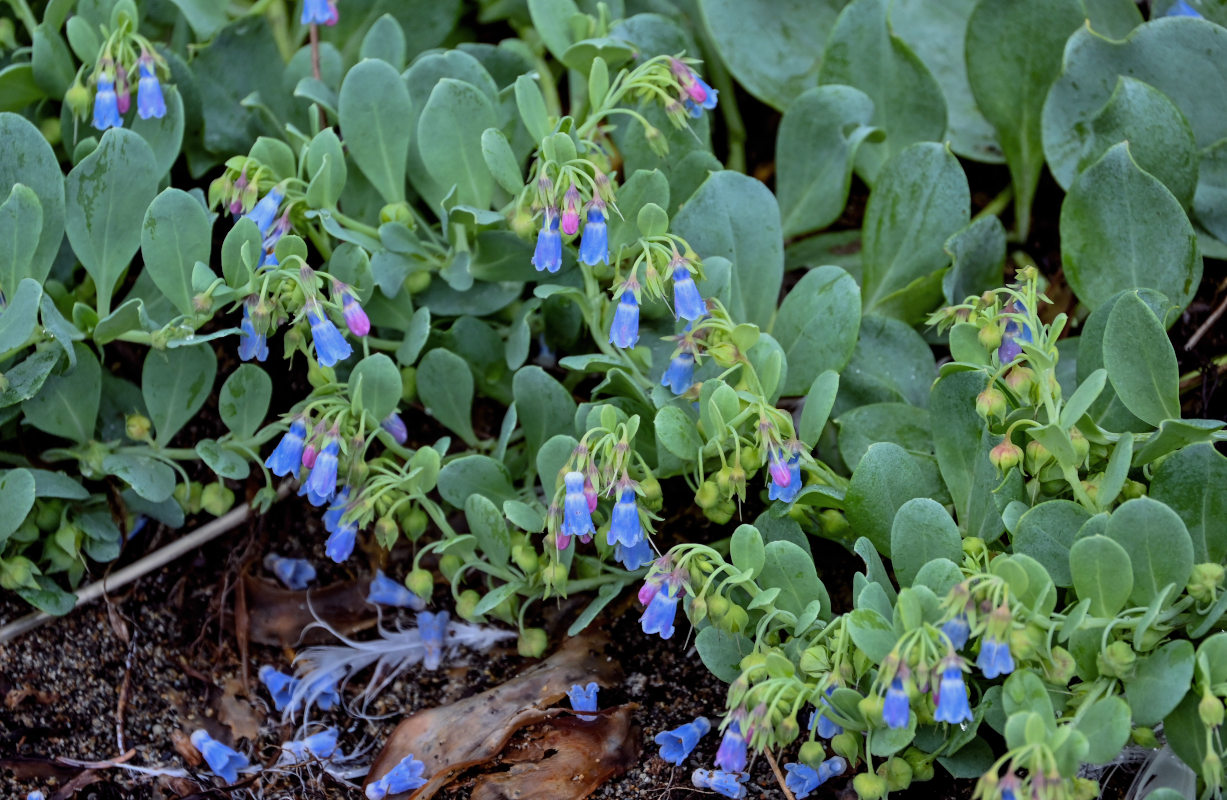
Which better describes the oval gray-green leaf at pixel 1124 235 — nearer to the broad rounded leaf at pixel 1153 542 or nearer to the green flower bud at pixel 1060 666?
the broad rounded leaf at pixel 1153 542

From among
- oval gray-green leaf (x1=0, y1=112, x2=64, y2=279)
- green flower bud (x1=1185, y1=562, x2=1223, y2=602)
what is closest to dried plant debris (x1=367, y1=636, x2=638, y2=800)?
green flower bud (x1=1185, y1=562, x2=1223, y2=602)

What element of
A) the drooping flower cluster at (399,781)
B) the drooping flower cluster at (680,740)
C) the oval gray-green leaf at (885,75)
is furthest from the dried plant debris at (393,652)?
the oval gray-green leaf at (885,75)

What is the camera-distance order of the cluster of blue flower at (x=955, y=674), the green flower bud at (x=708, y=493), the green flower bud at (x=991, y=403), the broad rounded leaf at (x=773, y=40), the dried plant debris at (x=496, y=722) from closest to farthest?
the cluster of blue flower at (x=955, y=674) < the green flower bud at (x=991, y=403) < the green flower bud at (x=708, y=493) < the dried plant debris at (x=496, y=722) < the broad rounded leaf at (x=773, y=40)

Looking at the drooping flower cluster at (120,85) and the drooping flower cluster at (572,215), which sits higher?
the drooping flower cluster at (120,85)

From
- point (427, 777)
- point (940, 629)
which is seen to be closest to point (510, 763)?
point (427, 777)

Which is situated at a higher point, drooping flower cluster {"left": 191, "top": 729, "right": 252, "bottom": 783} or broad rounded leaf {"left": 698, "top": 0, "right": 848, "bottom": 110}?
broad rounded leaf {"left": 698, "top": 0, "right": 848, "bottom": 110}

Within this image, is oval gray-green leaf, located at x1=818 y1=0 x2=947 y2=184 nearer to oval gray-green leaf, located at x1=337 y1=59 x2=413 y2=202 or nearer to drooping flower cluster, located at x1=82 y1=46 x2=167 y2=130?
oval gray-green leaf, located at x1=337 y1=59 x2=413 y2=202

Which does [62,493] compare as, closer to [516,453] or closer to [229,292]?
[229,292]
